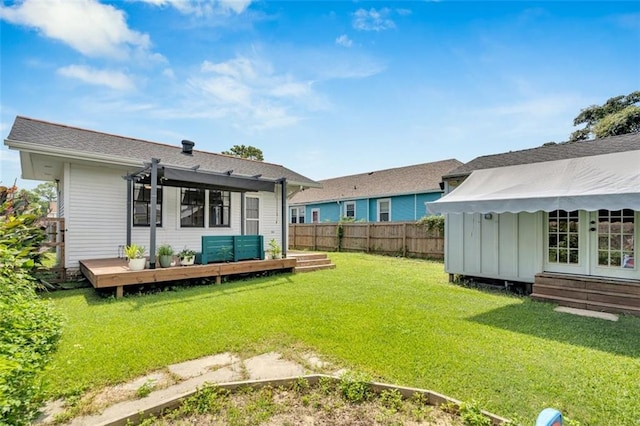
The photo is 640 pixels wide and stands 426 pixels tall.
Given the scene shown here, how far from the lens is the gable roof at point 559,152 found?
7.25 meters

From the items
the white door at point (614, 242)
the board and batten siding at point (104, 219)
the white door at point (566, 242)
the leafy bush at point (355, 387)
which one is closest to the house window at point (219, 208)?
the board and batten siding at point (104, 219)

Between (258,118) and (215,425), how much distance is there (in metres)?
12.5

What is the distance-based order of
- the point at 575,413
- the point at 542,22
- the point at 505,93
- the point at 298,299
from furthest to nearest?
1. the point at 505,93
2. the point at 542,22
3. the point at 298,299
4. the point at 575,413

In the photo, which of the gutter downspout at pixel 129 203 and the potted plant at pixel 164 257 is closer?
the potted plant at pixel 164 257

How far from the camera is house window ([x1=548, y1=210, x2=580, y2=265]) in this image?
7.06m

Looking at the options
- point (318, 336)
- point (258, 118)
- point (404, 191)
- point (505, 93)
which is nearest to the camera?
point (318, 336)

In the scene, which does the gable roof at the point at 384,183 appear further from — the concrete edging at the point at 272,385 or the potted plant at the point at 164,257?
the concrete edging at the point at 272,385

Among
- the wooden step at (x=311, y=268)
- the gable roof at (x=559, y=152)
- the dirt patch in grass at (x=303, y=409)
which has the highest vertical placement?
the gable roof at (x=559, y=152)

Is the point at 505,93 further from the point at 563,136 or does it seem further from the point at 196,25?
the point at 563,136

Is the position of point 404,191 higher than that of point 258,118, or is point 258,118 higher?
point 258,118

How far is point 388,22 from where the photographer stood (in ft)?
26.2

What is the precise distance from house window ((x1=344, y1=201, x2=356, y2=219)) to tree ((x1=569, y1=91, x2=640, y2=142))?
1666 centimetres

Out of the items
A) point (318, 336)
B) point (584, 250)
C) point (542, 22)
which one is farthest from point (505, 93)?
point (318, 336)

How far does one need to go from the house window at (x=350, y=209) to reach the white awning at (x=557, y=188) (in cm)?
1336
